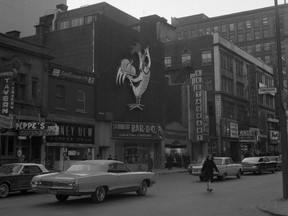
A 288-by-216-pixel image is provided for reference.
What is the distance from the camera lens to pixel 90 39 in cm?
3662

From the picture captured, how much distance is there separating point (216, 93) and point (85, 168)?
146 ft

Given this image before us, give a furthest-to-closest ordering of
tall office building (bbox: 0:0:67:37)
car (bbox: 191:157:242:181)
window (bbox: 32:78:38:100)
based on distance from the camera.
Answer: tall office building (bbox: 0:0:67:37) < window (bbox: 32:78:38:100) < car (bbox: 191:157:242:181)

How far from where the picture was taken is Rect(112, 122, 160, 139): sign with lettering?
37.1 metres

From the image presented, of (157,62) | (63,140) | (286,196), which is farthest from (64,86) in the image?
(286,196)

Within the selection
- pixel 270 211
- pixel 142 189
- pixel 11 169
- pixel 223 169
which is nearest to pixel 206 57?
pixel 223 169

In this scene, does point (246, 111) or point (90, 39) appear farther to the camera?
point (246, 111)

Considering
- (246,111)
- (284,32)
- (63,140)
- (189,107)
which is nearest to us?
(63,140)

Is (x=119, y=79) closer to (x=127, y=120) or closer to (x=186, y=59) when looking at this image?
(x=127, y=120)

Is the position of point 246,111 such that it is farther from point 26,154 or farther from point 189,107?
point 26,154

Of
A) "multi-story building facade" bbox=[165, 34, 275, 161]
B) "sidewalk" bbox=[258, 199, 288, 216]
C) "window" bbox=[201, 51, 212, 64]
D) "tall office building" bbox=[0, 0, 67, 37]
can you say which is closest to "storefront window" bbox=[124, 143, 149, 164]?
"multi-story building facade" bbox=[165, 34, 275, 161]

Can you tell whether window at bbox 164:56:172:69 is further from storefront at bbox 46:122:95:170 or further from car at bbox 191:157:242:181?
car at bbox 191:157:242:181

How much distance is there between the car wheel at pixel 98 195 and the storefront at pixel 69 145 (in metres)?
15.9

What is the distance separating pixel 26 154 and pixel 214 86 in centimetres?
3498

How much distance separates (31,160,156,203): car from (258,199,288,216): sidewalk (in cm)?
514
